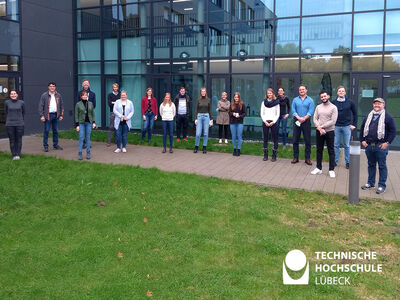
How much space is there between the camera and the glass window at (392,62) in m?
13.4

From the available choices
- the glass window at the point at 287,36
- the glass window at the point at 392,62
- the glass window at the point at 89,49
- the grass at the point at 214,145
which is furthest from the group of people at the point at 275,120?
the glass window at the point at 89,49

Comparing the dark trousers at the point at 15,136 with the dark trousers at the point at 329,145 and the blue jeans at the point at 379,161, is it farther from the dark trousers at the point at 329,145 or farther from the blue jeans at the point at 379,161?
the blue jeans at the point at 379,161

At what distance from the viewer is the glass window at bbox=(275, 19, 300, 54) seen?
48.8ft

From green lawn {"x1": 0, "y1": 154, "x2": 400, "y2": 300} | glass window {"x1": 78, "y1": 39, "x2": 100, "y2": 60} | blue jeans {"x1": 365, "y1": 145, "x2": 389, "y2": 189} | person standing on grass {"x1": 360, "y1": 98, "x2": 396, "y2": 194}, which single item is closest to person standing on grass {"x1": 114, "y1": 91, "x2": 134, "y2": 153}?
green lawn {"x1": 0, "y1": 154, "x2": 400, "y2": 300}

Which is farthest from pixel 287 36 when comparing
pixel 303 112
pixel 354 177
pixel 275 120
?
pixel 354 177

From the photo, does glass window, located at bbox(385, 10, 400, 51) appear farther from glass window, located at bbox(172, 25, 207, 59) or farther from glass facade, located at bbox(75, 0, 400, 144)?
glass window, located at bbox(172, 25, 207, 59)

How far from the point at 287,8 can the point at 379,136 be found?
844cm

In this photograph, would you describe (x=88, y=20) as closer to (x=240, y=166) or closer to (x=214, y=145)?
(x=214, y=145)

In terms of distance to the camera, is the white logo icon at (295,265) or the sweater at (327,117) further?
the sweater at (327,117)

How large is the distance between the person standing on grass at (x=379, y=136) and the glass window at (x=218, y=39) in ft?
28.3

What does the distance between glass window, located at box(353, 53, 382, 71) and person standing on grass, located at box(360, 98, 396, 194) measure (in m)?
6.12

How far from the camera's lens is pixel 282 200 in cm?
759

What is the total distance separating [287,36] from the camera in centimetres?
1500

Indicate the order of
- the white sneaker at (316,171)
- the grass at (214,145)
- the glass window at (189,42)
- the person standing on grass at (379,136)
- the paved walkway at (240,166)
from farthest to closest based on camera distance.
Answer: the glass window at (189,42), the grass at (214,145), the white sneaker at (316,171), the paved walkway at (240,166), the person standing on grass at (379,136)
